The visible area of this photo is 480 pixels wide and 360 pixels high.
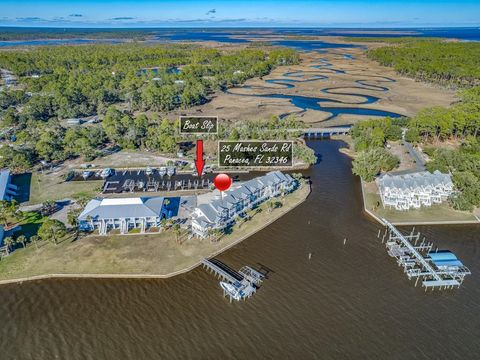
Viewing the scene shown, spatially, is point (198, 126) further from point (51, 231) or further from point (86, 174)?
point (51, 231)

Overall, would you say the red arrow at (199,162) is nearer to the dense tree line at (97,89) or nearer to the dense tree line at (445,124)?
the dense tree line at (97,89)

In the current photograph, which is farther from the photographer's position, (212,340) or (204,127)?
(204,127)

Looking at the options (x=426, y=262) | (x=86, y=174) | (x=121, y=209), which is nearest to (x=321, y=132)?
(x=426, y=262)

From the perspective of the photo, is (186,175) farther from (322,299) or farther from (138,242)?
(322,299)

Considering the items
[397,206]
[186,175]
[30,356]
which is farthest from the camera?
[186,175]

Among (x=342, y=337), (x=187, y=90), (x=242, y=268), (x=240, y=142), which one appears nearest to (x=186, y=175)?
(x=240, y=142)

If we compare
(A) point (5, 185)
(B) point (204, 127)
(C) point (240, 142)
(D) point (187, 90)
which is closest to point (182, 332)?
(A) point (5, 185)

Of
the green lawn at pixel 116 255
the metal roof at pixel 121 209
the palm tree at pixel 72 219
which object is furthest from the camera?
the metal roof at pixel 121 209

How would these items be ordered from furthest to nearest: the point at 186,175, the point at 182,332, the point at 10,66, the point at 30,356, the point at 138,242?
the point at 10,66
the point at 186,175
the point at 138,242
the point at 182,332
the point at 30,356

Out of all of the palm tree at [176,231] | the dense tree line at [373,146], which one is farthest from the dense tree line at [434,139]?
the palm tree at [176,231]
